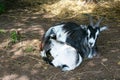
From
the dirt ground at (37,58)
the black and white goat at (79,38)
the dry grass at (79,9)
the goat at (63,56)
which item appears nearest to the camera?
the dirt ground at (37,58)

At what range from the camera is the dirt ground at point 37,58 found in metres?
5.56

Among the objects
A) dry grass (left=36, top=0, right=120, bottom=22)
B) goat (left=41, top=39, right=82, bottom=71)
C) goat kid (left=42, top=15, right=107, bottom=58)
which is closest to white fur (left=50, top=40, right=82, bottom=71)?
goat (left=41, top=39, right=82, bottom=71)

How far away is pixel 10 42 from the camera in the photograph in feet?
21.5

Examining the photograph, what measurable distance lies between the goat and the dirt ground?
3.6 inches

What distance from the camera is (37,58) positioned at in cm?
607

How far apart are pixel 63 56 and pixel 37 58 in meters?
0.58

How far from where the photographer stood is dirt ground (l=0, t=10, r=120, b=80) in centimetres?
556

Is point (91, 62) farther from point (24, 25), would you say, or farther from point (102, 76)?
point (24, 25)

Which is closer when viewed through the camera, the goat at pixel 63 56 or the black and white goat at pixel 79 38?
the goat at pixel 63 56

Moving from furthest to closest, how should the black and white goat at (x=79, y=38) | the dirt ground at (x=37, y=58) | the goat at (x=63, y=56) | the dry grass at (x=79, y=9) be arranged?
the dry grass at (x=79, y=9), the black and white goat at (x=79, y=38), the goat at (x=63, y=56), the dirt ground at (x=37, y=58)

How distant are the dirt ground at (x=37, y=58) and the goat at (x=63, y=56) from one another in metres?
0.09

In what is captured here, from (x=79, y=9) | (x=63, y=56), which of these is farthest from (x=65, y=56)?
(x=79, y=9)

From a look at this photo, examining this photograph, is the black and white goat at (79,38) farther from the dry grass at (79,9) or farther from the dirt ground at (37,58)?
the dry grass at (79,9)

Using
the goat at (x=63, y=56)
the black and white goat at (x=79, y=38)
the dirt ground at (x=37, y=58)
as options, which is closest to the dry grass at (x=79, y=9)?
the dirt ground at (x=37, y=58)
